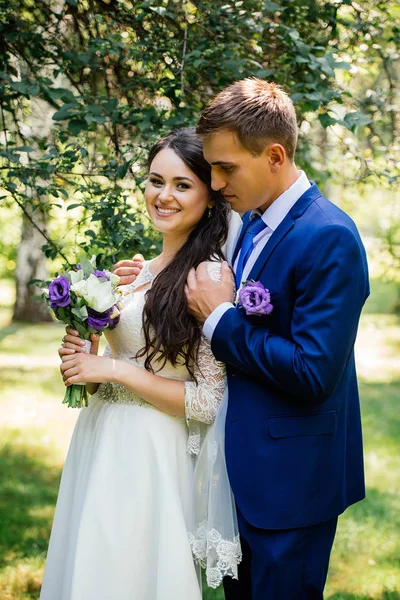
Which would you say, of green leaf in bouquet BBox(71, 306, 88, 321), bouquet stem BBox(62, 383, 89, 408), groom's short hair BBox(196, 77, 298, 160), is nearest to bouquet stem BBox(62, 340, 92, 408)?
bouquet stem BBox(62, 383, 89, 408)

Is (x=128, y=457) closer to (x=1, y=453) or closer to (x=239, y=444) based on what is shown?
(x=239, y=444)

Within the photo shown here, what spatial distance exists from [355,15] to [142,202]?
1.61 meters

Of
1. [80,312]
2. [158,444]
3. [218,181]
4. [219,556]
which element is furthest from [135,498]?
[218,181]

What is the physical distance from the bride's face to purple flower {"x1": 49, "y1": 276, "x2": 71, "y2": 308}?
48cm

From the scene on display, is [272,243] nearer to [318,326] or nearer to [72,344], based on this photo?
[318,326]

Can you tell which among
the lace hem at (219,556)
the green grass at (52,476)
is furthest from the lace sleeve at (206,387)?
the green grass at (52,476)

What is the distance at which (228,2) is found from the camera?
11.5ft

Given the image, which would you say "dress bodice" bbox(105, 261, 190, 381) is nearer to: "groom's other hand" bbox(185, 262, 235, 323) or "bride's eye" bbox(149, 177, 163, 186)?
"groom's other hand" bbox(185, 262, 235, 323)

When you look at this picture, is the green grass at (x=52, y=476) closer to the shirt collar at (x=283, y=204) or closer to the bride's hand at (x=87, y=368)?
the bride's hand at (x=87, y=368)

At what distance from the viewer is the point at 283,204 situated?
7.97 ft

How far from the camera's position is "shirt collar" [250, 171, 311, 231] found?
242cm

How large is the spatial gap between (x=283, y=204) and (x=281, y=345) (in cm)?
52

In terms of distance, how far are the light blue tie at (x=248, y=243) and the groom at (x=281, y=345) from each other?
0.06 m


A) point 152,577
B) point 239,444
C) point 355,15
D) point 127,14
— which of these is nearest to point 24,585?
point 152,577
